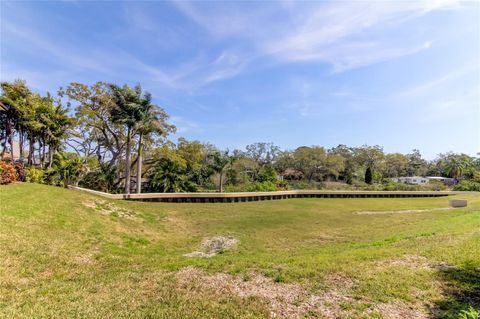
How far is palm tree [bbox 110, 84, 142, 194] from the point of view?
68.6 ft

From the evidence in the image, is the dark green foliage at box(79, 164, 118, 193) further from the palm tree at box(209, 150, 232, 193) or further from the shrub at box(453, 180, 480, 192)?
the shrub at box(453, 180, 480, 192)

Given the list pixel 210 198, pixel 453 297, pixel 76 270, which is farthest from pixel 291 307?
pixel 210 198

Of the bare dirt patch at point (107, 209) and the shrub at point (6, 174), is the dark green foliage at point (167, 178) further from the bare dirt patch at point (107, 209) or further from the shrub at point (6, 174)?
the shrub at point (6, 174)

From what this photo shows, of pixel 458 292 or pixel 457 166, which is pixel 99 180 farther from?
pixel 457 166

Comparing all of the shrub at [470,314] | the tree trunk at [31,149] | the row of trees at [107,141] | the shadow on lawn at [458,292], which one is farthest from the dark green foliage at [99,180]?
the shrub at [470,314]

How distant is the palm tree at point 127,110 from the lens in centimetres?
2092

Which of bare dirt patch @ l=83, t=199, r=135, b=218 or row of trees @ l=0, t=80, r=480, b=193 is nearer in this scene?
bare dirt patch @ l=83, t=199, r=135, b=218

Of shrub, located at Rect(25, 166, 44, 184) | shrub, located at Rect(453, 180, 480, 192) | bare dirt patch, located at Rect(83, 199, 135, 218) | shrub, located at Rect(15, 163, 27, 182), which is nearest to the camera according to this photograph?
bare dirt patch, located at Rect(83, 199, 135, 218)

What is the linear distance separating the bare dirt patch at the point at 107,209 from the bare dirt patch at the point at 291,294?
27.3 feet

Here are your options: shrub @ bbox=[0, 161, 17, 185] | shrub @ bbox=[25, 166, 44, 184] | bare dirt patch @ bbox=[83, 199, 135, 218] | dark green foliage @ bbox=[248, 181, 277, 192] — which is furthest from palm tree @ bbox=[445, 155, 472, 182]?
shrub @ bbox=[0, 161, 17, 185]

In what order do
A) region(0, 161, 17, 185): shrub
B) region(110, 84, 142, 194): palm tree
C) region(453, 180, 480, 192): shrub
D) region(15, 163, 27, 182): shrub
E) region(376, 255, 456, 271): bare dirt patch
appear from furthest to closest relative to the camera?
region(453, 180, 480, 192): shrub → region(110, 84, 142, 194): palm tree → region(15, 163, 27, 182): shrub → region(0, 161, 17, 185): shrub → region(376, 255, 456, 271): bare dirt patch

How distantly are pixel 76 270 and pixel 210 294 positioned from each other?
3261mm

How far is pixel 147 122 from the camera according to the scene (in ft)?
72.6

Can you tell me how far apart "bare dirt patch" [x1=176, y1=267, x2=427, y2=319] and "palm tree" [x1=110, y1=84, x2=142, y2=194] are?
1747 cm
